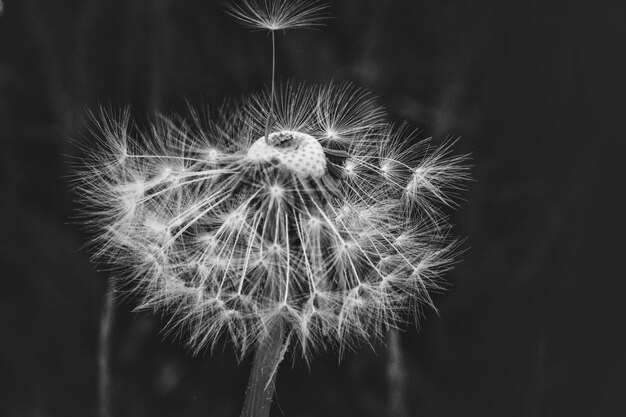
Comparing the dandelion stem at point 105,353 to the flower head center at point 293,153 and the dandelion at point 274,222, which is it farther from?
the flower head center at point 293,153

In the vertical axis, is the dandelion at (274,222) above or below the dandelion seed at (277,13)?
below

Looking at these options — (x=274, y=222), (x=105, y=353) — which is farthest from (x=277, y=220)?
(x=105, y=353)

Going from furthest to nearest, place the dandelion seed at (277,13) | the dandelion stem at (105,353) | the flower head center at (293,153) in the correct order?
the dandelion stem at (105,353)
the dandelion seed at (277,13)
the flower head center at (293,153)

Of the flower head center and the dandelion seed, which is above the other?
the dandelion seed

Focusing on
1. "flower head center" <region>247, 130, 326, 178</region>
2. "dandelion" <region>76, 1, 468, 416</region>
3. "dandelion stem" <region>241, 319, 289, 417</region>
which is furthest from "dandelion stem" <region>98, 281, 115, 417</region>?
"flower head center" <region>247, 130, 326, 178</region>

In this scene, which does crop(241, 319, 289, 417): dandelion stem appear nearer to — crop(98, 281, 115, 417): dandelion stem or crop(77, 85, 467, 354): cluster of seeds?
crop(77, 85, 467, 354): cluster of seeds

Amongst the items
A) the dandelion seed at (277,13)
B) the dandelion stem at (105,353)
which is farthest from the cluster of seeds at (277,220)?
A: the dandelion stem at (105,353)

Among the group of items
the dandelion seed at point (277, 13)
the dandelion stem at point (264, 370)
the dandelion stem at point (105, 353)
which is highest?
the dandelion seed at point (277, 13)

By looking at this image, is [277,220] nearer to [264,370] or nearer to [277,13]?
[264,370]

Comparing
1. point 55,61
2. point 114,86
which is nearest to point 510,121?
point 114,86
